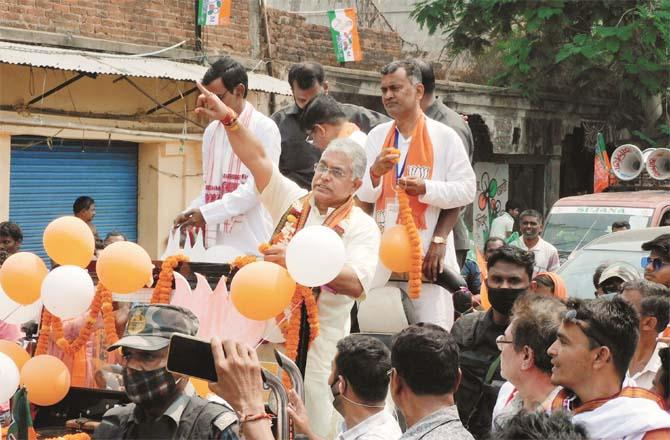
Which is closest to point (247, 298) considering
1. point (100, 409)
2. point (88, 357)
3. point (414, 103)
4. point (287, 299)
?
point (287, 299)

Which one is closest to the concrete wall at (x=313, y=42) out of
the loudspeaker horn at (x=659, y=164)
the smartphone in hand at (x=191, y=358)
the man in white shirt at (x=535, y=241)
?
the loudspeaker horn at (x=659, y=164)

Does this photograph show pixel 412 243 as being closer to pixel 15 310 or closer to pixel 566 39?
pixel 15 310

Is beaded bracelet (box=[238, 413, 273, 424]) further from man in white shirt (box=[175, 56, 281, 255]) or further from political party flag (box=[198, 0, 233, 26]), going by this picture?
political party flag (box=[198, 0, 233, 26])

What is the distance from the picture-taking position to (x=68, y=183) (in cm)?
1363

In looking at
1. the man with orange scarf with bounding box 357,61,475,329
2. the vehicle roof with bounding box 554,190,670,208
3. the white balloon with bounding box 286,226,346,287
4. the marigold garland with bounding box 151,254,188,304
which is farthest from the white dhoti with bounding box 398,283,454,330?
the vehicle roof with bounding box 554,190,670,208

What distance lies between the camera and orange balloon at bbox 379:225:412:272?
557 centimetres

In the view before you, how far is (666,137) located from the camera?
1891 cm

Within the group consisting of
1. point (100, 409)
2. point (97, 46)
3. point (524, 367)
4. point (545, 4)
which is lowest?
point (100, 409)

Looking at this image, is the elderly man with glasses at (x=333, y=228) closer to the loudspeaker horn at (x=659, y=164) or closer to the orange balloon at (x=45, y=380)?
the orange balloon at (x=45, y=380)

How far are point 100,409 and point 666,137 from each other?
15.6 metres

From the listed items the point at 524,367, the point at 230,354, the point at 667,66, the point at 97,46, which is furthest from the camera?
the point at 667,66

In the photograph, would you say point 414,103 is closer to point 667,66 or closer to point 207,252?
point 207,252

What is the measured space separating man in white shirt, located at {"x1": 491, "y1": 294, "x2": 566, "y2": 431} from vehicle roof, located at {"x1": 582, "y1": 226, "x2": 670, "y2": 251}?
17.1ft

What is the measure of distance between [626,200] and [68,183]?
668 cm
